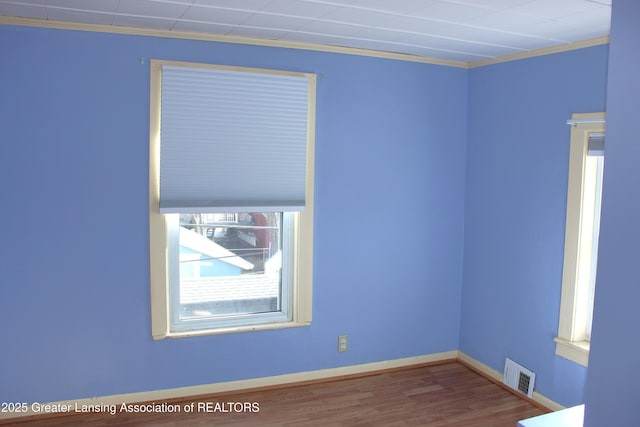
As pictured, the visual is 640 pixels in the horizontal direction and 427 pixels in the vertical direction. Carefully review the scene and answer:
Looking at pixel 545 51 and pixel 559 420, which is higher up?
pixel 545 51

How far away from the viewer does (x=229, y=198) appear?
139 inches

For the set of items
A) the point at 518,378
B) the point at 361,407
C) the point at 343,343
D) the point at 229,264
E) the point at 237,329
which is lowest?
the point at 361,407

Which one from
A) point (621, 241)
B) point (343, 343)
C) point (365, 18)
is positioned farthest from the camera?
point (343, 343)

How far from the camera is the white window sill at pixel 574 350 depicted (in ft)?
10.8

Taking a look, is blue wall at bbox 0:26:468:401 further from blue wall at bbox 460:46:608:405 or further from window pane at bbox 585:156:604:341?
window pane at bbox 585:156:604:341

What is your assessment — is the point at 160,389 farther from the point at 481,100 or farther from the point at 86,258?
the point at 481,100

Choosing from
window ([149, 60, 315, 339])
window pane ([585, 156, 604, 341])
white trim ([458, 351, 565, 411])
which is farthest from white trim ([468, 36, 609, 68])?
white trim ([458, 351, 565, 411])

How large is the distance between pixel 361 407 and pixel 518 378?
115 centimetres

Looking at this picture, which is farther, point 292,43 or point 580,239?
point 292,43

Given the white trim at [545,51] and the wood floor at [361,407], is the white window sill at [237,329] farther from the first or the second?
the white trim at [545,51]

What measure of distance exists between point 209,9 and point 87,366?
2.25 meters

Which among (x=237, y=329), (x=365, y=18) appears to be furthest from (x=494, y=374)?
(x=365, y=18)

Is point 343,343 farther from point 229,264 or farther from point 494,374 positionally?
point 494,374

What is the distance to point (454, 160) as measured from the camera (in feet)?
13.9
